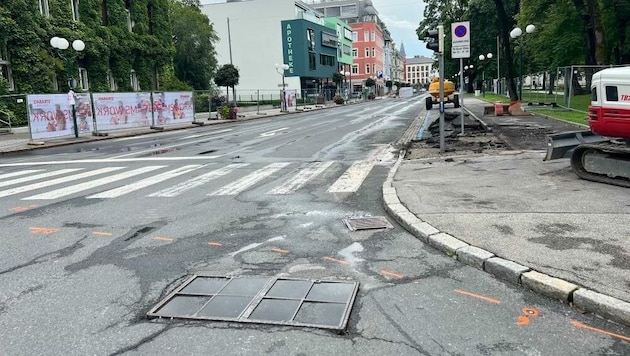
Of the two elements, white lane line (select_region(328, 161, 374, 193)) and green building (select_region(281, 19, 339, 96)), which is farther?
green building (select_region(281, 19, 339, 96))

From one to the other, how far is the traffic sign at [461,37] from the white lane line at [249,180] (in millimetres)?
6013

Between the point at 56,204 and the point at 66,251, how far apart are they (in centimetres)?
315

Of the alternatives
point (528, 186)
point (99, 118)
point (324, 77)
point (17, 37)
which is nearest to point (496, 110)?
point (528, 186)

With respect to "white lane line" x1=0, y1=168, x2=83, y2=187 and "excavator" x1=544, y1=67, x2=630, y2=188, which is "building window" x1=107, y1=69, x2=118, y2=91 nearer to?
"white lane line" x1=0, y1=168, x2=83, y2=187

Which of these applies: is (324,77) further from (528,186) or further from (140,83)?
(528,186)

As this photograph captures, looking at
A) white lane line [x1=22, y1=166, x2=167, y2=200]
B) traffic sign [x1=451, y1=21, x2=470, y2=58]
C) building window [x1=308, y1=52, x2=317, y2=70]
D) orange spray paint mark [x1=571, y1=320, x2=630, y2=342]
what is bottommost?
orange spray paint mark [x1=571, y1=320, x2=630, y2=342]

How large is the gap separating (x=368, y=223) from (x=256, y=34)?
231ft

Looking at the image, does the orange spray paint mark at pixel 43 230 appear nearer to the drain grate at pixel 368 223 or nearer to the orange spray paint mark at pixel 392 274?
the drain grate at pixel 368 223

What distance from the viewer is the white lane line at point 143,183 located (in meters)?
9.40

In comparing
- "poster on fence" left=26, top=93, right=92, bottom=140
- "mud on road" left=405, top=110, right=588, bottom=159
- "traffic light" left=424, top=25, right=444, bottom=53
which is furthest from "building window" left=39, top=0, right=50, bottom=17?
"traffic light" left=424, top=25, right=444, bottom=53

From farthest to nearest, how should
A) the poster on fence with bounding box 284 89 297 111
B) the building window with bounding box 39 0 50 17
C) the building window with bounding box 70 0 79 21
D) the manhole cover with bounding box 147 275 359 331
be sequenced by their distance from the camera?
the poster on fence with bounding box 284 89 297 111 < the building window with bounding box 70 0 79 21 < the building window with bounding box 39 0 50 17 < the manhole cover with bounding box 147 275 359 331

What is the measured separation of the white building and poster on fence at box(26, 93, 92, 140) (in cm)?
4743

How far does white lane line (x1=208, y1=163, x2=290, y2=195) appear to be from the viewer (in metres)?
9.46

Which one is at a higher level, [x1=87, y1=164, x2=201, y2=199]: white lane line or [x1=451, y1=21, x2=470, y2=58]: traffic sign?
[x1=451, y1=21, x2=470, y2=58]: traffic sign
